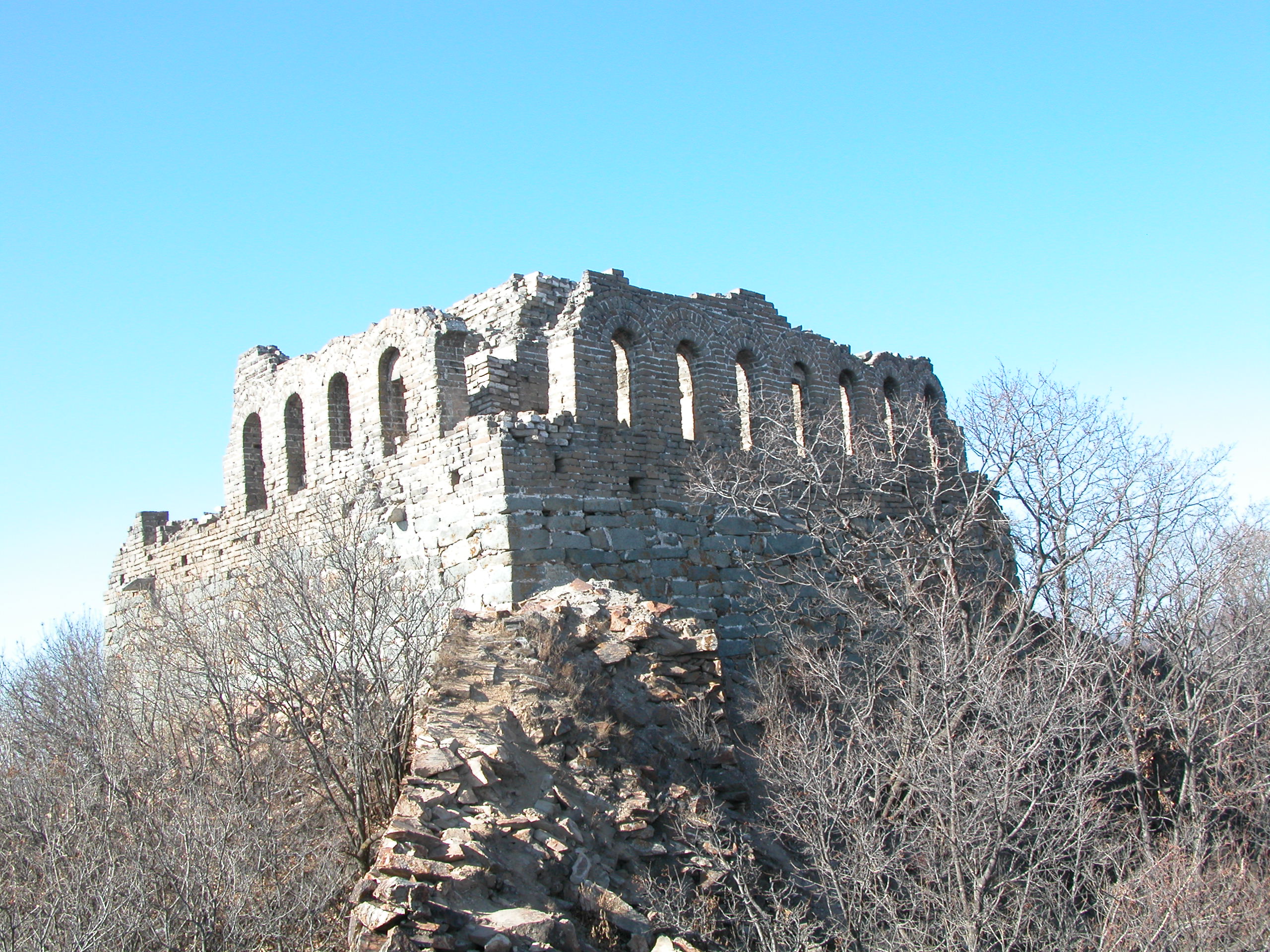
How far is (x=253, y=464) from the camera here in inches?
711

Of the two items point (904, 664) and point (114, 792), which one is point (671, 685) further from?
point (114, 792)

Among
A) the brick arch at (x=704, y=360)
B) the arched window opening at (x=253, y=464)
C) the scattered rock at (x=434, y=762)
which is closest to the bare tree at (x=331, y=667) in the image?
the scattered rock at (x=434, y=762)

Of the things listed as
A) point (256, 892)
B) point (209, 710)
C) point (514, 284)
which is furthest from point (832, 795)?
point (514, 284)

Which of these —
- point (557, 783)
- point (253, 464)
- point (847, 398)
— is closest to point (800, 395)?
point (847, 398)

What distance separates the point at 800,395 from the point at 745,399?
4.49 ft

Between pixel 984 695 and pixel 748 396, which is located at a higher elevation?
pixel 748 396

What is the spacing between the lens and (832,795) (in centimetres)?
1070

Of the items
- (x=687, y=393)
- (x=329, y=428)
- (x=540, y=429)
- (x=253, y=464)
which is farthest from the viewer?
(x=253, y=464)

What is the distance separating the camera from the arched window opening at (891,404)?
723 inches

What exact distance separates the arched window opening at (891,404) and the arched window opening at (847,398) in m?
0.61

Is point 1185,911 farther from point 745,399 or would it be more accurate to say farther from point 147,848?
point 147,848

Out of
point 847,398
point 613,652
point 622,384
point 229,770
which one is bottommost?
point 229,770

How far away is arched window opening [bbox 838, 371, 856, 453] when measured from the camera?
1764cm

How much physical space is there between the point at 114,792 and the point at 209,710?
3.99 ft
